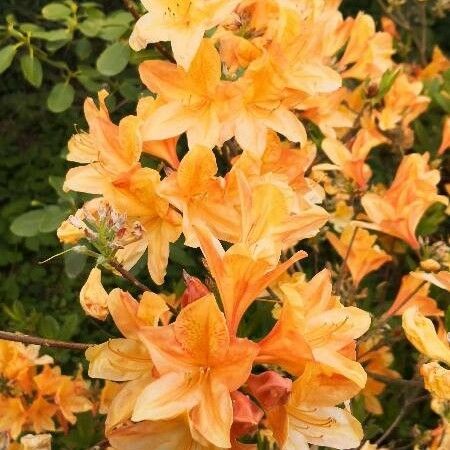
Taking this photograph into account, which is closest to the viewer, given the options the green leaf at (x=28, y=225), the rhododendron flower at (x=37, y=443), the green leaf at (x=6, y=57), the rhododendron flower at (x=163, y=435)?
the rhododendron flower at (x=163, y=435)

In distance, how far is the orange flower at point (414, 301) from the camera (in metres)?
1.64

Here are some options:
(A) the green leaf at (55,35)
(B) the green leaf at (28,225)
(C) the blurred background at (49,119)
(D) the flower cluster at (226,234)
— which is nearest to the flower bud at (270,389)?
(D) the flower cluster at (226,234)

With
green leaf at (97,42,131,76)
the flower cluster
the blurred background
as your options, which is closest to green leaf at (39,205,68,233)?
the blurred background

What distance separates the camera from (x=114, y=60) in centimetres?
192

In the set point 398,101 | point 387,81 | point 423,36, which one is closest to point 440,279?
point 387,81

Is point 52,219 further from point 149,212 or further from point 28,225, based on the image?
point 149,212

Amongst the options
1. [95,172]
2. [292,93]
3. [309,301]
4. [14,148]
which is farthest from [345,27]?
[14,148]

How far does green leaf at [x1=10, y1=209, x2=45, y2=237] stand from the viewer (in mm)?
2014

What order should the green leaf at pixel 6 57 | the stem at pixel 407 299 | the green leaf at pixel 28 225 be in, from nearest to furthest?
the stem at pixel 407 299 → the green leaf at pixel 6 57 → the green leaf at pixel 28 225

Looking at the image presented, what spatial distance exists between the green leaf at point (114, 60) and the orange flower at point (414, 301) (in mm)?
815

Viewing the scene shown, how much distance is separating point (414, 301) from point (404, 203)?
8.1 inches

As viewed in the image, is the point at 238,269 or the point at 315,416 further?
the point at 315,416

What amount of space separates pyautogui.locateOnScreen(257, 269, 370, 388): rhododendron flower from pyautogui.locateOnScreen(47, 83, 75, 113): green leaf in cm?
115

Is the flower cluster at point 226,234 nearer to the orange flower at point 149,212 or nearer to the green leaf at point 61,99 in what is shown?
the orange flower at point 149,212
